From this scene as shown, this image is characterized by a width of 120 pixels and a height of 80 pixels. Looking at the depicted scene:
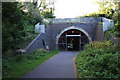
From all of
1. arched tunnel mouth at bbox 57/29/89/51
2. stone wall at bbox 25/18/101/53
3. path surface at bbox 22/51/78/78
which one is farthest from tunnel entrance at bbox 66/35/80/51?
path surface at bbox 22/51/78/78

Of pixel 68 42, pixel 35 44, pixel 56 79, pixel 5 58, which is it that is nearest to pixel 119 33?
pixel 56 79

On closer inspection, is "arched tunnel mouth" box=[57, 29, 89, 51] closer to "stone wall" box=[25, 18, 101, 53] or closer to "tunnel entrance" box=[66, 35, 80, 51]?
"tunnel entrance" box=[66, 35, 80, 51]

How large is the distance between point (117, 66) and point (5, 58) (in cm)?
371

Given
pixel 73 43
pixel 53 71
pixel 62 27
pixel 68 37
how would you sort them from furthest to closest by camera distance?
pixel 73 43 < pixel 68 37 < pixel 62 27 < pixel 53 71

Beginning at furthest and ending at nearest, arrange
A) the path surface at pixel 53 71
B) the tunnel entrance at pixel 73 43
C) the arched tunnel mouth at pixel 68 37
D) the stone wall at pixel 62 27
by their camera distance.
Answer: the tunnel entrance at pixel 73 43, the arched tunnel mouth at pixel 68 37, the stone wall at pixel 62 27, the path surface at pixel 53 71

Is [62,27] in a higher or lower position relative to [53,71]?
higher

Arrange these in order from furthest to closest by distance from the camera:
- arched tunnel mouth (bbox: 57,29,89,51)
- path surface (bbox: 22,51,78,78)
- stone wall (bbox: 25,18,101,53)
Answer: arched tunnel mouth (bbox: 57,29,89,51) → stone wall (bbox: 25,18,101,53) → path surface (bbox: 22,51,78,78)

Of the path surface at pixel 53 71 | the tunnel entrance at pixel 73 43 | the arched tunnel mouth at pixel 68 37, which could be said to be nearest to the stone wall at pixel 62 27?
the arched tunnel mouth at pixel 68 37

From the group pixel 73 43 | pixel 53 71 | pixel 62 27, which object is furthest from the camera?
pixel 73 43

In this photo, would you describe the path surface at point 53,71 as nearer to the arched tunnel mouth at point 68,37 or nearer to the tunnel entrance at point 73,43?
the arched tunnel mouth at point 68,37

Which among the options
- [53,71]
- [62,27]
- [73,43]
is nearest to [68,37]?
[73,43]

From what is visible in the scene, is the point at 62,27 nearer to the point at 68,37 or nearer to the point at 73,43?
the point at 68,37

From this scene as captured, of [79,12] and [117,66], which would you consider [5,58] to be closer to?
[117,66]

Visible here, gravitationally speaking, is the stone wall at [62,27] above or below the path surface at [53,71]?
above
